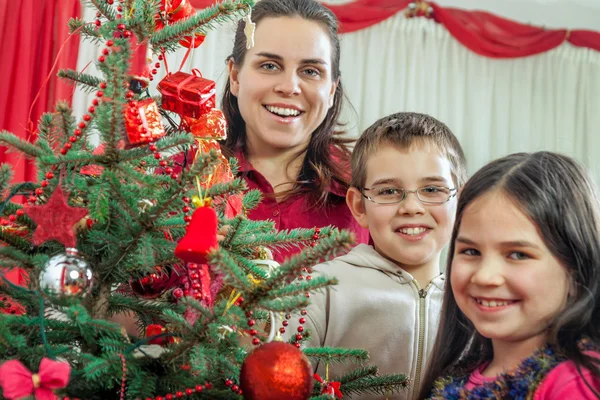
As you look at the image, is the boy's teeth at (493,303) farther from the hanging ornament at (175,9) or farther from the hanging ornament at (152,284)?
the hanging ornament at (175,9)

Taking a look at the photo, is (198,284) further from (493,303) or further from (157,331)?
(493,303)

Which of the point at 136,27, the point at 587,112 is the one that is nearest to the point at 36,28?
the point at 136,27

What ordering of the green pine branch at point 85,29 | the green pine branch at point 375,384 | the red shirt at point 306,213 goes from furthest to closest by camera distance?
the red shirt at point 306,213 < the green pine branch at point 375,384 < the green pine branch at point 85,29

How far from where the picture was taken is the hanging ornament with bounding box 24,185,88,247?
0.96 metres

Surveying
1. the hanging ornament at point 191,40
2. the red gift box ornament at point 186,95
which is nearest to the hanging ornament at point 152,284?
the red gift box ornament at point 186,95

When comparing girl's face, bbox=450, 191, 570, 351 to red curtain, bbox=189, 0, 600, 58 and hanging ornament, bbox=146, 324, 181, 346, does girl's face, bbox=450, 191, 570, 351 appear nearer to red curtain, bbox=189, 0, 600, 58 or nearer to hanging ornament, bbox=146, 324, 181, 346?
hanging ornament, bbox=146, 324, 181, 346

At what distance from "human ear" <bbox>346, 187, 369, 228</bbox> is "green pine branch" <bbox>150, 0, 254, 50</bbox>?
24.6 inches

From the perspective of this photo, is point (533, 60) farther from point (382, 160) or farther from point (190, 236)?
point (190, 236)

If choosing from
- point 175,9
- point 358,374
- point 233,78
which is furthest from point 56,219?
point 233,78

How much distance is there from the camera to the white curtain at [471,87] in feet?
12.0

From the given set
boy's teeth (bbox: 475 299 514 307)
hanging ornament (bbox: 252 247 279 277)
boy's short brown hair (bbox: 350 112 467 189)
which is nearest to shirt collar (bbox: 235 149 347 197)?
boy's short brown hair (bbox: 350 112 467 189)

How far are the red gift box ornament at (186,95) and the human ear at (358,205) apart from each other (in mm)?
524

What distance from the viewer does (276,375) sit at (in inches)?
34.5

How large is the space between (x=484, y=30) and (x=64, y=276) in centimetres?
314
